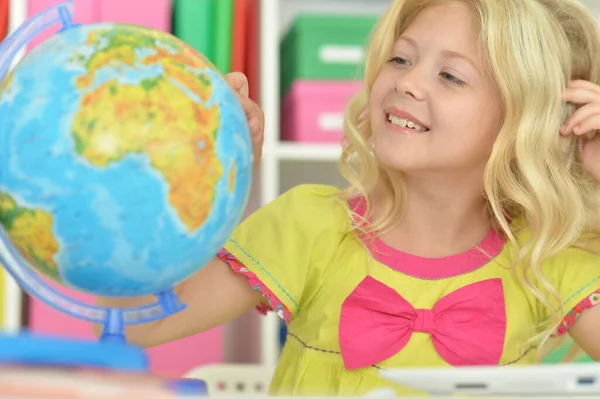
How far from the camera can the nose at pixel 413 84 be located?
147cm

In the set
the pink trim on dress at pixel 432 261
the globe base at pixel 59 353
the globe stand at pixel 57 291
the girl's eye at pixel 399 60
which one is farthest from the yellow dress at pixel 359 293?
the globe base at pixel 59 353

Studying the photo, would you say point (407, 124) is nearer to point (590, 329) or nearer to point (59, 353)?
point (590, 329)

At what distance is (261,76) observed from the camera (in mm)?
2254

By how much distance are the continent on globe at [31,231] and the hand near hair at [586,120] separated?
94 cm

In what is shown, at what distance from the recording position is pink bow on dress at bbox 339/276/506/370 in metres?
1.49

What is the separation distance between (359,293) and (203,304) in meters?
0.27

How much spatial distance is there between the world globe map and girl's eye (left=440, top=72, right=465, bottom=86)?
623mm

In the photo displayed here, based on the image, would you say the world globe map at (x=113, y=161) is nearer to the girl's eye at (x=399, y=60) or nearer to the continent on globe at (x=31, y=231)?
the continent on globe at (x=31, y=231)

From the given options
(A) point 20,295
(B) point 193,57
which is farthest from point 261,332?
(B) point 193,57

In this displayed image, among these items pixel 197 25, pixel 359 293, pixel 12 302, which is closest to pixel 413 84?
pixel 359 293

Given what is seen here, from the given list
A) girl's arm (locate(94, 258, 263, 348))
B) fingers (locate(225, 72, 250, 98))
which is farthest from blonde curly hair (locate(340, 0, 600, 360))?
fingers (locate(225, 72, 250, 98))

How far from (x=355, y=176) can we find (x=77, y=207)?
2.74 ft

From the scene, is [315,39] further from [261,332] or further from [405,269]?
[405,269]

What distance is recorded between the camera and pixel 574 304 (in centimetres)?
155
